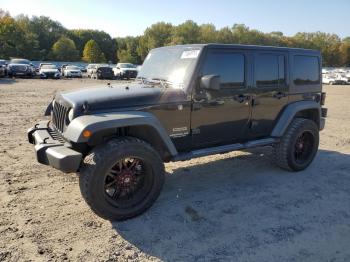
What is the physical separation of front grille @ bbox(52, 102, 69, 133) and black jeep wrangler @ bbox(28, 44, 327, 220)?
1 cm

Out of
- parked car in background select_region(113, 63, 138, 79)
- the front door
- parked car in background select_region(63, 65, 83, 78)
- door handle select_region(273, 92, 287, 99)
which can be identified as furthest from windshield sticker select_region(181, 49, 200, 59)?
parked car in background select_region(63, 65, 83, 78)

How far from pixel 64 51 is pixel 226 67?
75.6 m

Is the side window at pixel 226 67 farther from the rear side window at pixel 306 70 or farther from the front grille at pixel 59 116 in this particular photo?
the front grille at pixel 59 116

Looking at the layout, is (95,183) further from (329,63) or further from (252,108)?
(329,63)

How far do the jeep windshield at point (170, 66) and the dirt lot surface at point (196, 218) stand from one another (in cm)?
157

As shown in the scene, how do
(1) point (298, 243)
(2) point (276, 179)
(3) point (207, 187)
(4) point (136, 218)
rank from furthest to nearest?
(2) point (276, 179), (3) point (207, 187), (4) point (136, 218), (1) point (298, 243)

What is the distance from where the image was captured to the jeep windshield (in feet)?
15.7

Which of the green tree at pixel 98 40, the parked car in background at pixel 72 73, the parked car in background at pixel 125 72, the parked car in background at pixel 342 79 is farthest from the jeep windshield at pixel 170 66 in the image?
the green tree at pixel 98 40

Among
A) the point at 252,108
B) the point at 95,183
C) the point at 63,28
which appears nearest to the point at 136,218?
the point at 95,183

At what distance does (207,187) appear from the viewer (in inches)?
208

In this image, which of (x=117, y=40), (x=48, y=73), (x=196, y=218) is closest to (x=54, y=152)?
(x=196, y=218)

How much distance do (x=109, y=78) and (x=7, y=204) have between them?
105 ft

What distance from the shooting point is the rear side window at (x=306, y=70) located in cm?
601

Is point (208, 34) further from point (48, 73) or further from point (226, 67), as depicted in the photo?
point (226, 67)
